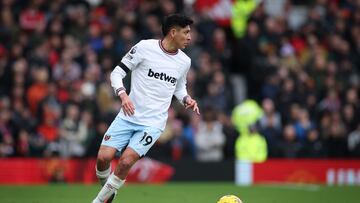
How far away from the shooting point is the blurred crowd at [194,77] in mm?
19547

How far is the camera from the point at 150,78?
1139 cm

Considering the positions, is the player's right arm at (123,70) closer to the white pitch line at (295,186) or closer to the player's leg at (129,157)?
the player's leg at (129,157)

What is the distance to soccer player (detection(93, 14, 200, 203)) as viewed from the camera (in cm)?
1123

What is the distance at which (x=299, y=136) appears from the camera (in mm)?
20984

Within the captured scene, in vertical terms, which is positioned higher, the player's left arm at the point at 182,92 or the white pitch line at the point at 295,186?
the player's left arm at the point at 182,92

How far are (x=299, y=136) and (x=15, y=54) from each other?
7.08 m

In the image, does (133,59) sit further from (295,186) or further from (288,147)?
(288,147)

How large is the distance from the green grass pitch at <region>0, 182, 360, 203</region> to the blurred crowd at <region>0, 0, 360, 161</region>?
4.68 ft

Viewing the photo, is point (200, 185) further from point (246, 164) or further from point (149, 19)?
point (149, 19)

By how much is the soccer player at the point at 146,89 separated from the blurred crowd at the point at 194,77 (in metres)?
7.95

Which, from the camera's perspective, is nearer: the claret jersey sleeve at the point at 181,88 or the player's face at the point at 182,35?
the player's face at the point at 182,35

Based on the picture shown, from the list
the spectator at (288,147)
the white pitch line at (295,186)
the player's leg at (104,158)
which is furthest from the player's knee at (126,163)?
the spectator at (288,147)

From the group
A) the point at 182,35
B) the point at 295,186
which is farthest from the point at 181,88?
the point at 295,186

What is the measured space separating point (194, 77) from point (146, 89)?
9.95 meters
